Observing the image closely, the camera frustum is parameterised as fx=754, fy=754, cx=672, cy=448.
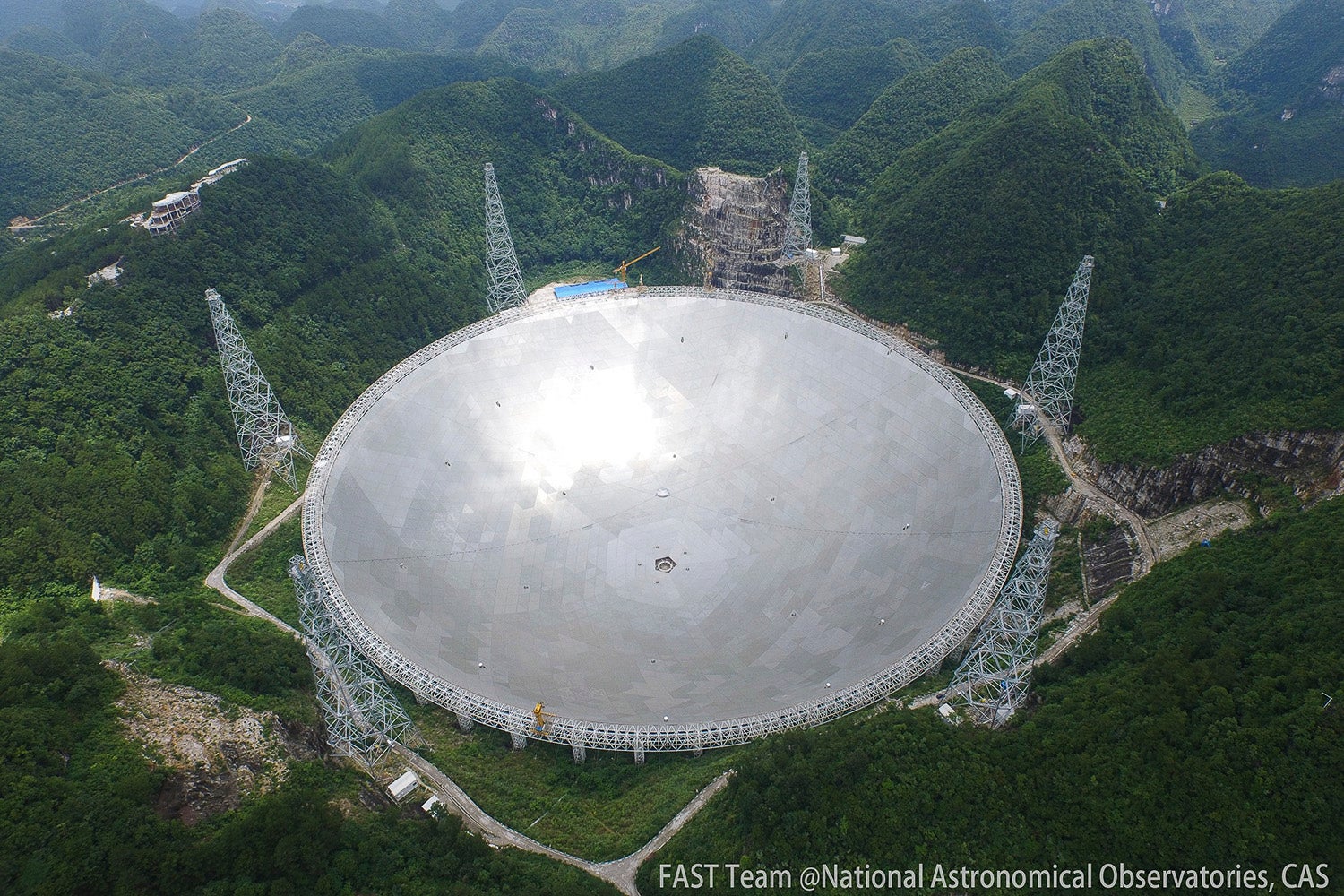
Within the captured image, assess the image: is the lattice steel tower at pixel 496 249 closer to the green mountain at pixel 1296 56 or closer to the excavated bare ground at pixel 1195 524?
the excavated bare ground at pixel 1195 524

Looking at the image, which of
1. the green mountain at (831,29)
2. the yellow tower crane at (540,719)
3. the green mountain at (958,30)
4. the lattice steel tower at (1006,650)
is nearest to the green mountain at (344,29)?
the green mountain at (831,29)

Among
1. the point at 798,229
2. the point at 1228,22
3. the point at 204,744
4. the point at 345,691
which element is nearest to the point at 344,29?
the point at 798,229

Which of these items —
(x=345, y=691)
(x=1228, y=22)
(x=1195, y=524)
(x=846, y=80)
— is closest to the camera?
(x=345, y=691)

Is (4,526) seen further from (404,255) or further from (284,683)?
(404,255)

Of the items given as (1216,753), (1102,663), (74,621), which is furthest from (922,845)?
(74,621)

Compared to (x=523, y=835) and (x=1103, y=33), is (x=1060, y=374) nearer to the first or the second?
(x=523, y=835)

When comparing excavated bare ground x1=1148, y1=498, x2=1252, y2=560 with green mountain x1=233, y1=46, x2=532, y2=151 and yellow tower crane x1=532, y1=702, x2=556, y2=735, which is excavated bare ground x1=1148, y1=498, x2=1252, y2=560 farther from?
green mountain x1=233, y1=46, x2=532, y2=151
